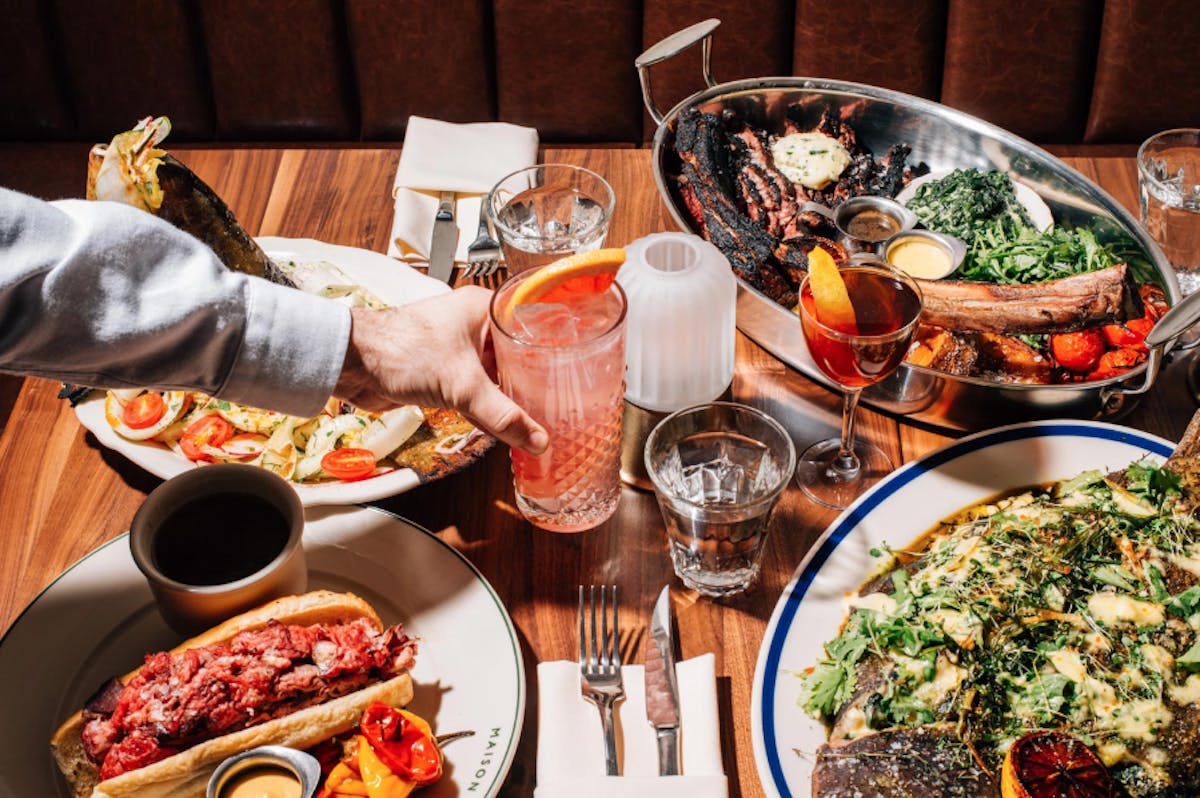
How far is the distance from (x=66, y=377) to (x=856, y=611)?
1.13 meters

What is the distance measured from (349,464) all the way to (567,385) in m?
0.45

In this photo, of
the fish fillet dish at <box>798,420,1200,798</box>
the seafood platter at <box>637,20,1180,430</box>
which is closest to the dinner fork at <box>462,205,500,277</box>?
the seafood platter at <box>637,20,1180,430</box>

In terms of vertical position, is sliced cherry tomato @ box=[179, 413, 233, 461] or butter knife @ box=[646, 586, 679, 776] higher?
sliced cherry tomato @ box=[179, 413, 233, 461]

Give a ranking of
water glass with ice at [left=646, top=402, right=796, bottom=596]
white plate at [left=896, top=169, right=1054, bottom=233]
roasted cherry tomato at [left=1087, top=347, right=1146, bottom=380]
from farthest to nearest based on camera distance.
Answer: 1. white plate at [left=896, top=169, right=1054, bottom=233]
2. roasted cherry tomato at [left=1087, top=347, right=1146, bottom=380]
3. water glass with ice at [left=646, top=402, right=796, bottom=596]

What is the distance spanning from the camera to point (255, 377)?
1550 millimetres

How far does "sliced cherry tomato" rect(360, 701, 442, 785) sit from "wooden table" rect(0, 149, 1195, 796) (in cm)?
13

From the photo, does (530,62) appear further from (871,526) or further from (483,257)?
(871,526)

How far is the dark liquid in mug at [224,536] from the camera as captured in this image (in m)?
1.48

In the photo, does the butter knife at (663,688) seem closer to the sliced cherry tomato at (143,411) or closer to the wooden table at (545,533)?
the wooden table at (545,533)

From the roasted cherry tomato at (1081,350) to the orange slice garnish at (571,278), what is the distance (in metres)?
0.91

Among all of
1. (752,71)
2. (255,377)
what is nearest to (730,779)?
(255,377)

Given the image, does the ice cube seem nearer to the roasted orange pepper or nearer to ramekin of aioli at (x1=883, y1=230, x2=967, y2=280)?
ramekin of aioli at (x1=883, y1=230, x2=967, y2=280)

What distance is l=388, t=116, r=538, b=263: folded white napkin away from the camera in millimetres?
2207

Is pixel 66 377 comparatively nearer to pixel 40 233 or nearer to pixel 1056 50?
pixel 40 233
